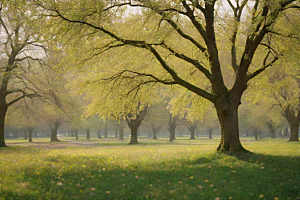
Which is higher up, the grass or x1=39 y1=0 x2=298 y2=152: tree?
x1=39 y1=0 x2=298 y2=152: tree

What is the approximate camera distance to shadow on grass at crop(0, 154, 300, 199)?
19.7 feet

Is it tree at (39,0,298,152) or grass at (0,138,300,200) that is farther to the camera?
tree at (39,0,298,152)

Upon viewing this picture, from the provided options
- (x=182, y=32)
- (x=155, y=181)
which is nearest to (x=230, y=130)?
(x=182, y=32)

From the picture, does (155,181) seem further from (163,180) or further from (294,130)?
(294,130)

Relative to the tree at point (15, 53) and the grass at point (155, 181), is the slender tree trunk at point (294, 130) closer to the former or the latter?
the grass at point (155, 181)

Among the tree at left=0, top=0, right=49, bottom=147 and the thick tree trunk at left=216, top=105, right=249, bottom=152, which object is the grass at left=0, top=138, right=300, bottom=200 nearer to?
the thick tree trunk at left=216, top=105, right=249, bottom=152

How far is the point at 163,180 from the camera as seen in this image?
24.2 ft

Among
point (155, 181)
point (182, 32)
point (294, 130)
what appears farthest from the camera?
point (294, 130)

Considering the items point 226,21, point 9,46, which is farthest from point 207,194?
point 9,46

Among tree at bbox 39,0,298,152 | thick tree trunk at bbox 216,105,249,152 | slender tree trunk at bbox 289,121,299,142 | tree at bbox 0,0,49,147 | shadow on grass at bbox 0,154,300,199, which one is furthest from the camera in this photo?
slender tree trunk at bbox 289,121,299,142

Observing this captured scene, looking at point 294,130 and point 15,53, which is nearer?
point 15,53

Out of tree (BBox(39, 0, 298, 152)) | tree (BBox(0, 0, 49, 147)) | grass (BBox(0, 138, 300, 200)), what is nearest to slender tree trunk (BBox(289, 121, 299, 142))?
tree (BBox(39, 0, 298, 152))

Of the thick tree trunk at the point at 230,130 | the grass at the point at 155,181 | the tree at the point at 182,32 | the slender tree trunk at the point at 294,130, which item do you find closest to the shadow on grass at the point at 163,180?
the grass at the point at 155,181

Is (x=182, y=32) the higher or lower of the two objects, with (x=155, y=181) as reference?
higher
